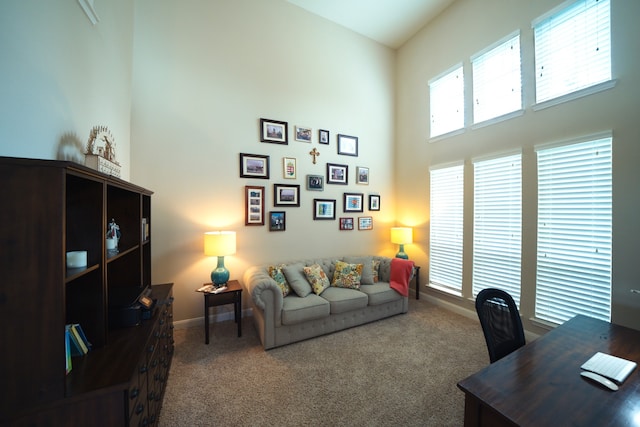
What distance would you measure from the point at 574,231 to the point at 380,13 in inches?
160

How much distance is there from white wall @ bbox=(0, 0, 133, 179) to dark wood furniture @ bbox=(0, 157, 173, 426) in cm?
35

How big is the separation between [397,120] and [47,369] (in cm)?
517

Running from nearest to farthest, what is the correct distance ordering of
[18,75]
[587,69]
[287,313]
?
[18,75]
[587,69]
[287,313]

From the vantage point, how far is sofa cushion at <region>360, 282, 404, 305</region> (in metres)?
3.24

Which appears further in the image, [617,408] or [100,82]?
[100,82]

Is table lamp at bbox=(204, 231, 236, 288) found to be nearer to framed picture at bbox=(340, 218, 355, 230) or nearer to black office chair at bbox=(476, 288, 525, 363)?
framed picture at bbox=(340, 218, 355, 230)

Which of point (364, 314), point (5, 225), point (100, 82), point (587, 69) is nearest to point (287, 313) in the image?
point (364, 314)

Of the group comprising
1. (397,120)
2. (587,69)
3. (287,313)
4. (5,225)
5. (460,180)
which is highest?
(397,120)

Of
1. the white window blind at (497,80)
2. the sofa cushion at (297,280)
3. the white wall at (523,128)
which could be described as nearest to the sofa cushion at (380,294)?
the sofa cushion at (297,280)

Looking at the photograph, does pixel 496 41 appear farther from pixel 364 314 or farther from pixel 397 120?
pixel 364 314

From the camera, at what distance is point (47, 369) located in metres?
0.93

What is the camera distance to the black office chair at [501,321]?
1507mm

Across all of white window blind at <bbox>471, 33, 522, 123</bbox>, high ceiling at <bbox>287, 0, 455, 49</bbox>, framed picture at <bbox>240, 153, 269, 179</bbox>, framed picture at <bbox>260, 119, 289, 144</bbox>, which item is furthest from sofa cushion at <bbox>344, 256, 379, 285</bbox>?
high ceiling at <bbox>287, 0, 455, 49</bbox>

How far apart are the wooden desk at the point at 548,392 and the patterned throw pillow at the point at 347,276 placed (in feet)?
6.92
